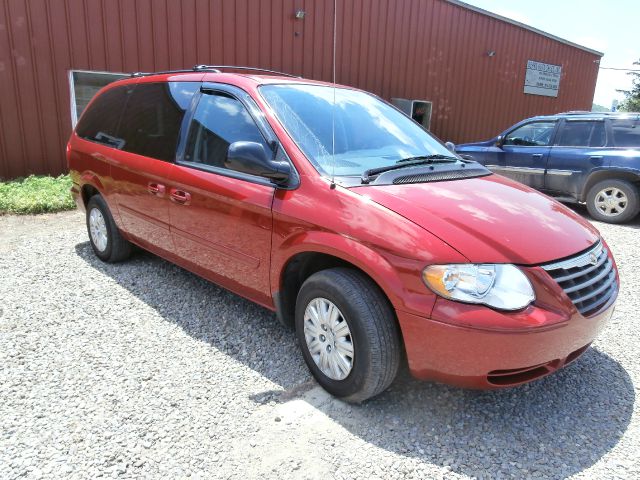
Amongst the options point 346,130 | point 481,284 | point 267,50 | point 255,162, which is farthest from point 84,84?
point 481,284

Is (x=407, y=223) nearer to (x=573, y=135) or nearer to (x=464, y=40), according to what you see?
(x=573, y=135)

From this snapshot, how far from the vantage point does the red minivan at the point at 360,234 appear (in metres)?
2.10

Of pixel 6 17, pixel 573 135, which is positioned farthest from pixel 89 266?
pixel 573 135

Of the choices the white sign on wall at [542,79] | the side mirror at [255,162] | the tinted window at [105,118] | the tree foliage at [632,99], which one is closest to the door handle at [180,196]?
the side mirror at [255,162]

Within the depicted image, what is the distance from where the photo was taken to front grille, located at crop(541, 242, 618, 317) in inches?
87.1

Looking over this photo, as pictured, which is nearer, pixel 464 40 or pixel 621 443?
pixel 621 443

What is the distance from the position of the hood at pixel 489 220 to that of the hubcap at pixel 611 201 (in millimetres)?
5065

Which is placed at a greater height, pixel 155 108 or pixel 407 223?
pixel 155 108

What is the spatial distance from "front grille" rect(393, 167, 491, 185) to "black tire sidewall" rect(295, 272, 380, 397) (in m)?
0.72

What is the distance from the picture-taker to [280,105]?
2949mm

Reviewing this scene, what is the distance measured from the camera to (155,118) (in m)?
3.73

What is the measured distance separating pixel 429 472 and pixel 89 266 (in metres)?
3.74

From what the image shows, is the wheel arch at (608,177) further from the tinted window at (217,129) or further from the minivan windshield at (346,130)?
the tinted window at (217,129)

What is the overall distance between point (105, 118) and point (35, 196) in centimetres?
317
